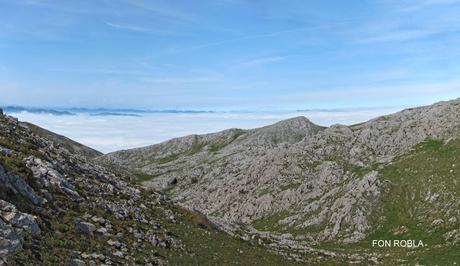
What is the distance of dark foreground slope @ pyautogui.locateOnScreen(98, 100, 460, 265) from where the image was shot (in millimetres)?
77688

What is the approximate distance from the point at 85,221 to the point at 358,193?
7495 centimetres

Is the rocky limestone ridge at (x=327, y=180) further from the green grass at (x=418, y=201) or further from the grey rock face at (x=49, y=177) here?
the grey rock face at (x=49, y=177)

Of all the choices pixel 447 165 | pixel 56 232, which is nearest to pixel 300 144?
pixel 447 165

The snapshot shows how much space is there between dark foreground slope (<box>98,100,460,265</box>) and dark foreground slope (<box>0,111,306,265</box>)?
1405 cm

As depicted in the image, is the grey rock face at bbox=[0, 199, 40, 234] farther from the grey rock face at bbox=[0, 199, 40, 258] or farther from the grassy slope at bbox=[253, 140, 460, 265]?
the grassy slope at bbox=[253, 140, 460, 265]

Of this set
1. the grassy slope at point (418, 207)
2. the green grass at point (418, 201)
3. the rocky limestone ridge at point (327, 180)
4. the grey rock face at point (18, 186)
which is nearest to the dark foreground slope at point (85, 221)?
the grey rock face at point (18, 186)

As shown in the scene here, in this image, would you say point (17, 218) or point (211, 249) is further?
point (211, 249)

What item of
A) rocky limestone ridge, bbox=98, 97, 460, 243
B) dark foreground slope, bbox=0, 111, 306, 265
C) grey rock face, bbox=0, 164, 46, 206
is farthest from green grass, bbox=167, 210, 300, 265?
rocky limestone ridge, bbox=98, 97, 460, 243

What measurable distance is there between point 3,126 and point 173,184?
13953cm

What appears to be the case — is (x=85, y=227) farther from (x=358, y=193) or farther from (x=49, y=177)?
(x=358, y=193)

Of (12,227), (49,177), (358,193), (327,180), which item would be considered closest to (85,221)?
(49,177)

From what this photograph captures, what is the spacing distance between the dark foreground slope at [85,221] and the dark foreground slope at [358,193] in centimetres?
1405

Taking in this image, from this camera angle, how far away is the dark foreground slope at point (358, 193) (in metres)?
77.7

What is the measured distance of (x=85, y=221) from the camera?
3478cm
